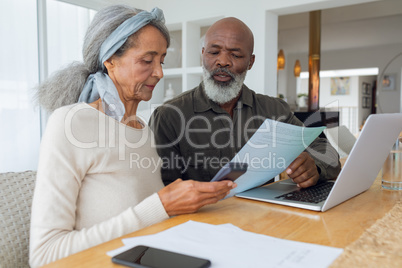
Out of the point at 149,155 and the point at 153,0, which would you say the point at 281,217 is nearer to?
the point at 149,155

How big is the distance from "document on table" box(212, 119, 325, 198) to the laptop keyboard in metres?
0.09

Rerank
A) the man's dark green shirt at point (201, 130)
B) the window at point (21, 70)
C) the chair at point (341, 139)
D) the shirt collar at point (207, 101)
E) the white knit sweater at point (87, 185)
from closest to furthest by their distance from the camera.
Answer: the white knit sweater at point (87, 185), the man's dark green shirt at point (201, 130), the shirt collar at point (207, 101), the chair at point (341, 139), the window at point (21, 70)

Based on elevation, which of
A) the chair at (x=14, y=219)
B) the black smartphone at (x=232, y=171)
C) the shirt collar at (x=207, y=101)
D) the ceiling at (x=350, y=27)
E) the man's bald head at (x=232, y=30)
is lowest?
the chair at (x=14, y=219)

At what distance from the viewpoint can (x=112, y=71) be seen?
47.1 inches

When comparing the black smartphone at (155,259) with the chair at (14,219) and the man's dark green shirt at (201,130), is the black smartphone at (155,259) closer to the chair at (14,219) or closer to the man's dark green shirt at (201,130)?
the chair at (14,219)

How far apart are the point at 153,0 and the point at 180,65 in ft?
2.37

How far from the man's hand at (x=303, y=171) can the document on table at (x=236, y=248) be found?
20.9 inches

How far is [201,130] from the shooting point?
1.83 metres

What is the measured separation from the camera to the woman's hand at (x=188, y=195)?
0.93 meters

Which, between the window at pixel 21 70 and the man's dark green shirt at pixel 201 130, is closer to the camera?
the man's dark green shirt at pixel 201 130

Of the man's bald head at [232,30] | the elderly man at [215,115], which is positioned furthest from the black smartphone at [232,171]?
the man's bald head at [232,30]

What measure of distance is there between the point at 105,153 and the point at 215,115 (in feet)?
3.08

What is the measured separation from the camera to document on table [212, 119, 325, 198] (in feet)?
3.05

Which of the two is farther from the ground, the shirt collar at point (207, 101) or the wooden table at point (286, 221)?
the shirt collar at point (207, 101)
